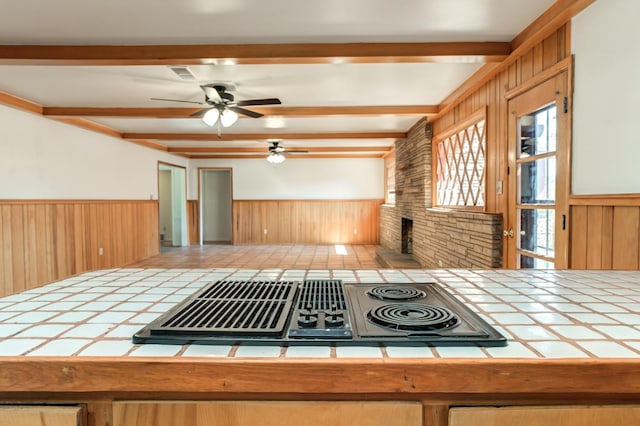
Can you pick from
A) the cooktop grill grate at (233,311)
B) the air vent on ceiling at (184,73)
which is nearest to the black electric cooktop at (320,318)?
the cooktop grill grate at (233,311)

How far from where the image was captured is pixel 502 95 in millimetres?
3383

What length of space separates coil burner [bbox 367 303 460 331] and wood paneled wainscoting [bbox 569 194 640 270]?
168 cm

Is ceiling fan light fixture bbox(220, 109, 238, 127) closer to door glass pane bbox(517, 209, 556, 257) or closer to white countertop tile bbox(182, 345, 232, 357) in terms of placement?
door glass pane bbox(517, 209, 556, 257)

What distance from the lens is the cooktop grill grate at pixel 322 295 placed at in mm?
972

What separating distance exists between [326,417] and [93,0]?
2.90 metres

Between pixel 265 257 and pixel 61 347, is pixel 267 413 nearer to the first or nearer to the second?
pixel 61 347

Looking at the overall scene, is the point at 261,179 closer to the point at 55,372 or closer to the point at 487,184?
the point at 487,184

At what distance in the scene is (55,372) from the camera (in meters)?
0.67

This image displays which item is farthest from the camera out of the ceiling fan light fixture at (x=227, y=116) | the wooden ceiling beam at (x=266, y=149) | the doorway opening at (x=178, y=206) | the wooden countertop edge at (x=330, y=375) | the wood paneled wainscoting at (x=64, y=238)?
the doorway opening at (x=178, y=206)

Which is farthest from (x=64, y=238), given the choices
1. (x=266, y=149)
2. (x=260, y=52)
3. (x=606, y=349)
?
(x=606, y=349)

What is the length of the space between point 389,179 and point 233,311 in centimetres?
859

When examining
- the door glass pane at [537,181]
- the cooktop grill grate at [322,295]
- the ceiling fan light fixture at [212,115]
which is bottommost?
the cooktop grill grate at [322,295]

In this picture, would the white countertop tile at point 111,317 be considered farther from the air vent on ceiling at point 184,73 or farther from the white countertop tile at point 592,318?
the air vent on ceiling at point 184,73

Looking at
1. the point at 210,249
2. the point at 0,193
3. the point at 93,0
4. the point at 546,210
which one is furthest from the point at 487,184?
the point at 210,249
